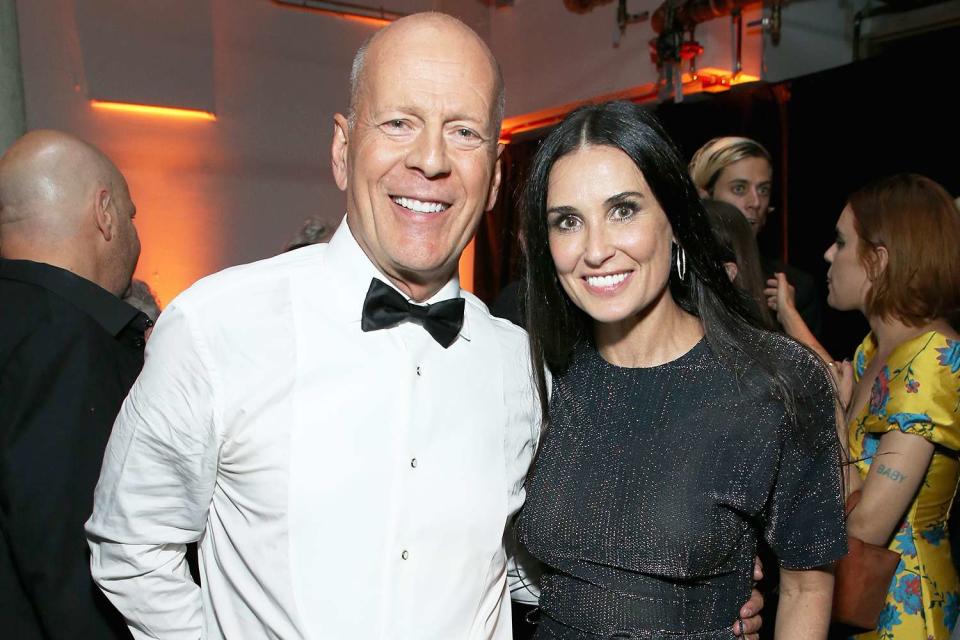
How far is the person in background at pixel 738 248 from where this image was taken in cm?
254

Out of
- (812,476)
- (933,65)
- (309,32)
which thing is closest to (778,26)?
(933,65)

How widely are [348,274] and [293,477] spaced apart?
0.35 metres

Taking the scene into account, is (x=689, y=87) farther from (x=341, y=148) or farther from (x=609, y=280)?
(x=341, y=148)

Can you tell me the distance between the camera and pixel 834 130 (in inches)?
156

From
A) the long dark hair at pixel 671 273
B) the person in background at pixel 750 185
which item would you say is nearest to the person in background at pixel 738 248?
the person in background at pixel 750 185

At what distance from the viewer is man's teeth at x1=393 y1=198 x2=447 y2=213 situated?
1.37 metres

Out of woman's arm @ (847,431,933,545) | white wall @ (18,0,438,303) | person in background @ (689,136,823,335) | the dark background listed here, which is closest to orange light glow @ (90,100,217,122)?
white wall @ (18,0,438,303)

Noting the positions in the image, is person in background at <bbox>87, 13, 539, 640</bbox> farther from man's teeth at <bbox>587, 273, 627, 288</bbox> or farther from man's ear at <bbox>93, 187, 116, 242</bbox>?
man's ear at <bbox>93, 187, 116, 242</bbox>

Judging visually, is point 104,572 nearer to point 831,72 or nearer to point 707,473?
point 707,473

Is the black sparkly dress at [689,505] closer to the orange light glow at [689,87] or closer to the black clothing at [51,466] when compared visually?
the black clothing at [51,466]

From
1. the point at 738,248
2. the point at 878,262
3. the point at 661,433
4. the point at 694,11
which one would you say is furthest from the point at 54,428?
the point at 694,11

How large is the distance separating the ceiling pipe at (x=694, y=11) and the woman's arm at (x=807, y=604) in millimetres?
3562

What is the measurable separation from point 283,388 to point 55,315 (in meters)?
0.77

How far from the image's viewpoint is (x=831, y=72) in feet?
13.0
